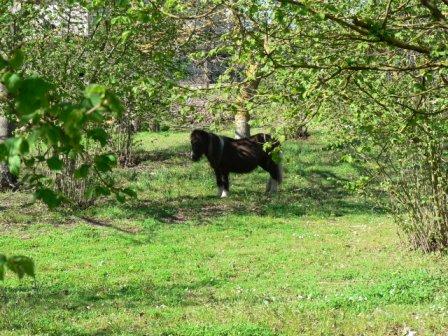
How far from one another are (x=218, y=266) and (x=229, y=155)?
751cm

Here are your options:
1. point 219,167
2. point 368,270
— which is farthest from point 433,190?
point 219,167

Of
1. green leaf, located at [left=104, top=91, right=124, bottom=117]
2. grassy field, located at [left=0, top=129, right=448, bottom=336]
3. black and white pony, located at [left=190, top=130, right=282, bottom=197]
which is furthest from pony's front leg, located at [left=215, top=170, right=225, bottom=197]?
green leaf, located at [left=104, top=91, right=124, bottom=117]

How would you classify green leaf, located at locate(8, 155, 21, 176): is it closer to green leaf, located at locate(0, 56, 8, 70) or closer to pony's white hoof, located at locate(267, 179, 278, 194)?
green leaf, located at locate(0, 56, 8, 70)

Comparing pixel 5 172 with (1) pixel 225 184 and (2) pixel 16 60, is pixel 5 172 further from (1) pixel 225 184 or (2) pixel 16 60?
(2) pixel 16 60

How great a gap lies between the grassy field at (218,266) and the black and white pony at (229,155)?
1.74ft

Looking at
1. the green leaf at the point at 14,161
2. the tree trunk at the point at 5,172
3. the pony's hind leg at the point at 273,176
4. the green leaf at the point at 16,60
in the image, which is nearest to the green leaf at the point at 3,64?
the green leaf at the point at 16,60

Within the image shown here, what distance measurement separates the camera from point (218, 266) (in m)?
11.5

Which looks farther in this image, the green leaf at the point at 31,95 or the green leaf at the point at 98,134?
the green leaf at the point at 98,134

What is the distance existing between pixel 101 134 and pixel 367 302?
20.0 feet

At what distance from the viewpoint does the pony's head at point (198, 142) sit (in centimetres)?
1788

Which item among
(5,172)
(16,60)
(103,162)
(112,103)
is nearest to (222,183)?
(5,172)

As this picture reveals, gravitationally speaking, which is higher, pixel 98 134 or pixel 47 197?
pixel 98 134

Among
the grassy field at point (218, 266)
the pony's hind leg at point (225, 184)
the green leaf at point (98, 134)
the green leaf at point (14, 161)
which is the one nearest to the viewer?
the green leaf at point (14, 161)

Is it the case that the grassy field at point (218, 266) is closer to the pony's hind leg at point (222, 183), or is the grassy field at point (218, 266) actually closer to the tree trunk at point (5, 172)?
the pony's hind leg at point (222, 183)
